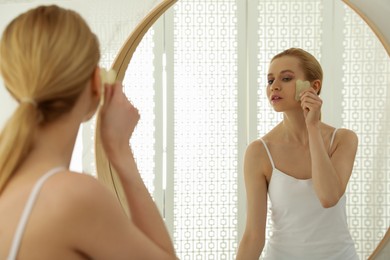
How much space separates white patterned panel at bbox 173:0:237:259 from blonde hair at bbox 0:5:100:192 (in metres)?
0.83

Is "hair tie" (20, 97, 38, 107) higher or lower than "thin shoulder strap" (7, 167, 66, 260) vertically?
higher

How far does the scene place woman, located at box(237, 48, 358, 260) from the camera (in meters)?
1.12

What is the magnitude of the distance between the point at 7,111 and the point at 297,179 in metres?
0.63

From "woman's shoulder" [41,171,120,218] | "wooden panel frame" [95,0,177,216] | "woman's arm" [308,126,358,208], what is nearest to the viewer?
"woman's shoulder" [41,171,120,218]

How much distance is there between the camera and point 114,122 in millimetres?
564

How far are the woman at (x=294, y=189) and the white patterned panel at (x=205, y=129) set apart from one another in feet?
0.65

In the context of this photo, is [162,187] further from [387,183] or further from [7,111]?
[387,183]

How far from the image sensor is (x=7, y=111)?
1.32 meters

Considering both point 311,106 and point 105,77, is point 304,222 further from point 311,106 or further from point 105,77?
point 105,77

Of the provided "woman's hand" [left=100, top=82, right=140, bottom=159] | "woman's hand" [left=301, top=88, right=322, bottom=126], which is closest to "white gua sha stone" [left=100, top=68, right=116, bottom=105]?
"woman's hand" [left=100, top=82, right=140, bottom=159]

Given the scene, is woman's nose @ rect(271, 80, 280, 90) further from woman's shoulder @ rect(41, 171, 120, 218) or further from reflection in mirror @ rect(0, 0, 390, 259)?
woman's shoulder @ rect(41, 171, 120, 218)

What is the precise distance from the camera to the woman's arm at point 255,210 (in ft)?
3.69

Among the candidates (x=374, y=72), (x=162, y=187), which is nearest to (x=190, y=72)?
(x=162, y=187)

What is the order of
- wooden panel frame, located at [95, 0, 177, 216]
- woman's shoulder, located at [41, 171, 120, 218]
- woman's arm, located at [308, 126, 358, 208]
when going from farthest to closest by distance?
wooden panel frame, located at [95, 0, 177, 216], woman's arm, located at [308, 126, 358, 208], woman's shoulder, located at [41, 171, 120, 218]
